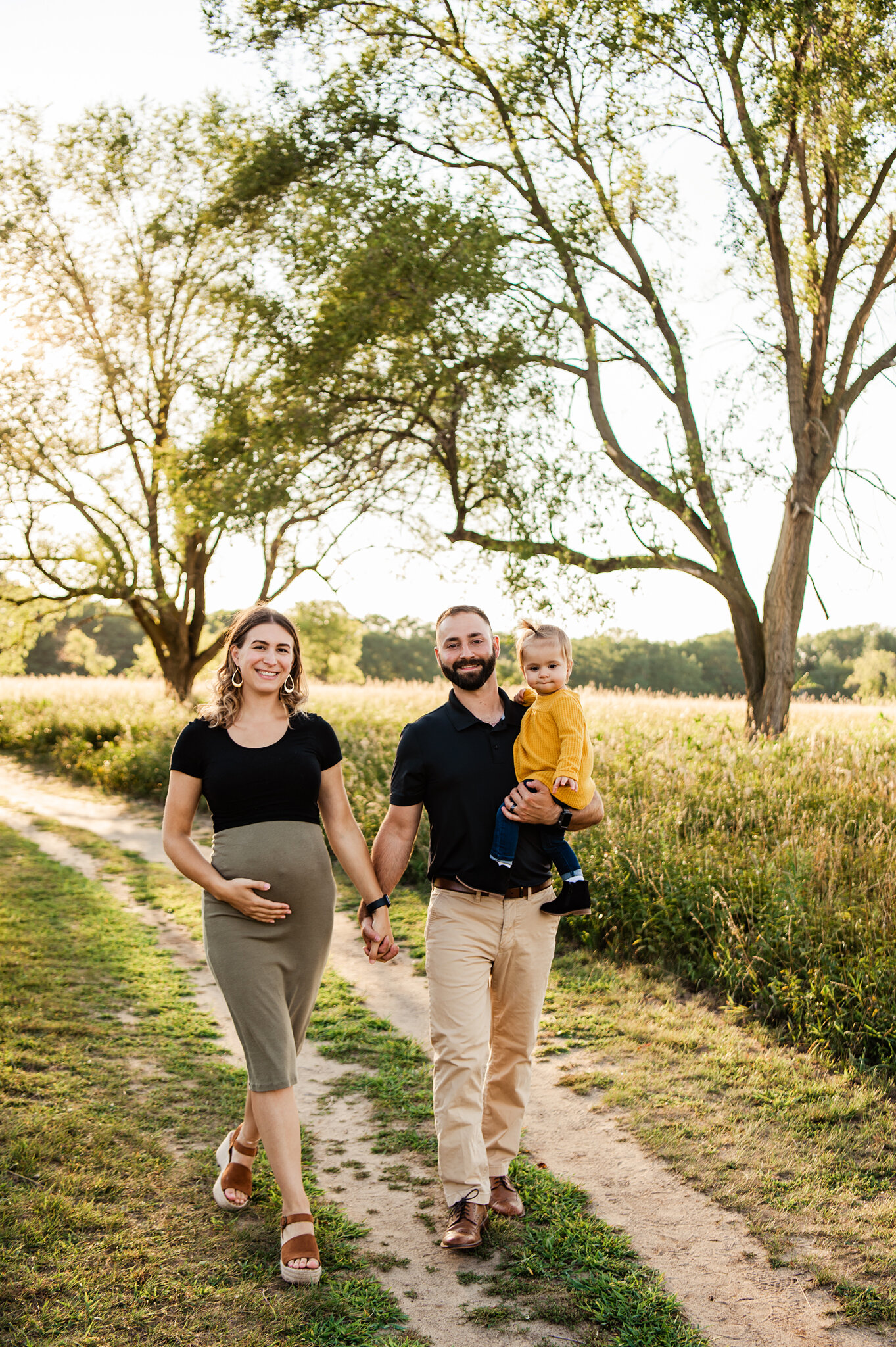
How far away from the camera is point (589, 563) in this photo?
12555 millimetres

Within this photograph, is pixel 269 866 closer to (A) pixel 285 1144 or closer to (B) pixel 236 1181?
(A) pixel 285 1144

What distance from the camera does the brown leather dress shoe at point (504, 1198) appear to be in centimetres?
360

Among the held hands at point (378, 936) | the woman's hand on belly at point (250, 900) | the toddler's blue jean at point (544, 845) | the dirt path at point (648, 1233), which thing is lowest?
the dirt path at point (648, 1233)

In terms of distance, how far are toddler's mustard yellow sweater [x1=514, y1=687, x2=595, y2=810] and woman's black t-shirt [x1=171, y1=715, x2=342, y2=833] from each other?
732 millimetres

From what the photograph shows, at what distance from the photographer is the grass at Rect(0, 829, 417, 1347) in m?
2.89

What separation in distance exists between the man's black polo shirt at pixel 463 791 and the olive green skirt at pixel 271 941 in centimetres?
43

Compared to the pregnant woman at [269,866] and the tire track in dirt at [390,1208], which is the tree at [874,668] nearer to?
the tire track in dirt at [390,1208]

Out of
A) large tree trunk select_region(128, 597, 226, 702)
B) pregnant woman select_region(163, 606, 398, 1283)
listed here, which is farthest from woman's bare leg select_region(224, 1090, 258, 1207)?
large tree trunk select_region(128, 597, 226, 702)

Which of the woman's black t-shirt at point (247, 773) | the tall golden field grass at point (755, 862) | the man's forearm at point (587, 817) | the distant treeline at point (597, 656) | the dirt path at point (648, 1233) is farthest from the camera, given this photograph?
the distant treeline at point (597, 656)

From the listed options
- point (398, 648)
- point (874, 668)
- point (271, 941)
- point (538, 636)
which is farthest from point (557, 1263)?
point (398, 648)

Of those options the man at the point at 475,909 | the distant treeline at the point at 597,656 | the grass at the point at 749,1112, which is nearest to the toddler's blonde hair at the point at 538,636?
the man at the point at 475,909

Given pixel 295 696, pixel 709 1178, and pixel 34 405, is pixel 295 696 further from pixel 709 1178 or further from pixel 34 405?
pixel 34 405

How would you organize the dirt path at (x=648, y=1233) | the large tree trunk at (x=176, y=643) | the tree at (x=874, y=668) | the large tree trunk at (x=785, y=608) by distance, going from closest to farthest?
the dirt path at (x=648, y=1233)
the large tree trunk at (x=785, y=608)
the large tree trunk at (x=176, y=643)
the tree at (x=874, y=668)

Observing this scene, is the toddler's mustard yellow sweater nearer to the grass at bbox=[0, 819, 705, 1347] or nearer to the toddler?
the toddler
